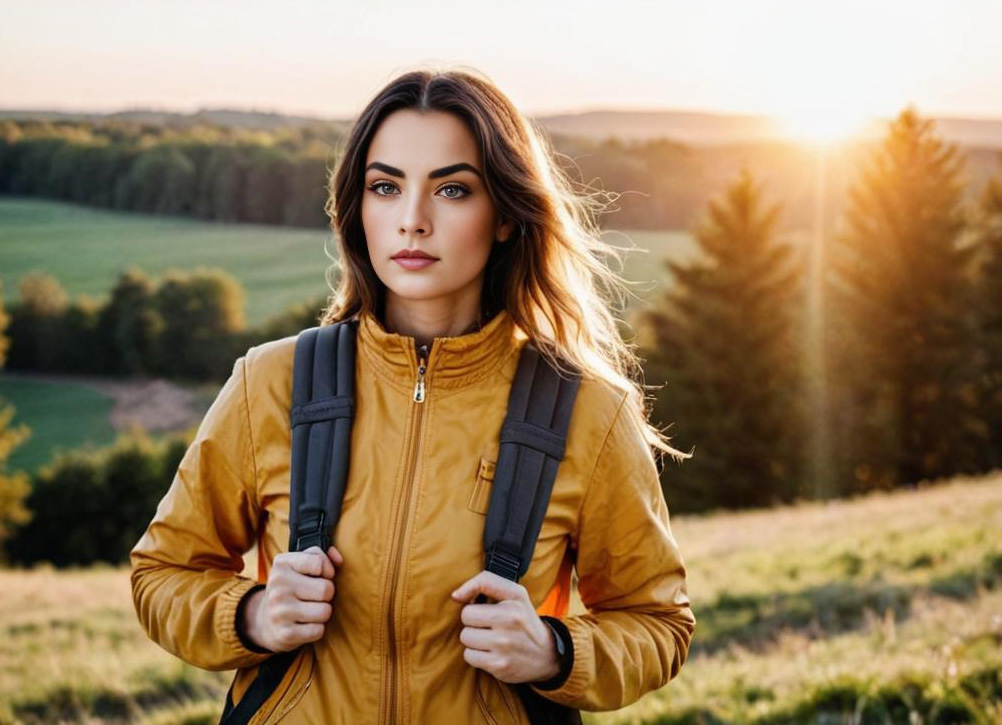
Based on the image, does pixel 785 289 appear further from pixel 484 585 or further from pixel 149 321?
pixel 149 321

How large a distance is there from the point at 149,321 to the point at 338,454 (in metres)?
51.0

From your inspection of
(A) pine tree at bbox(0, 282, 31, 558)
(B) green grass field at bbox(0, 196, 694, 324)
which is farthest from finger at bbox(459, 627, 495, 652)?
(B) green grass field at bbox(0, 196, 694, 324)

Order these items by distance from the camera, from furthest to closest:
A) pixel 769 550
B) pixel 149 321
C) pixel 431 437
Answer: pixel 149 321 < pixel 769 550 < pixel 431 437

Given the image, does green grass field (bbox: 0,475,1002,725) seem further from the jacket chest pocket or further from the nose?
the nose

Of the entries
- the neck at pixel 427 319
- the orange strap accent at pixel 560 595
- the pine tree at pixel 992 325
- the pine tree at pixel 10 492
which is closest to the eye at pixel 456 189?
→ the neck at pixel 427 319

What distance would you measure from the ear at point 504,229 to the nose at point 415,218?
0.92 ft

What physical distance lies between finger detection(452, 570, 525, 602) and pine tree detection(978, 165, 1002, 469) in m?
31.9

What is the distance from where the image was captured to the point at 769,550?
37.7ft

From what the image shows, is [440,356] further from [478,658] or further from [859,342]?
[859,342]

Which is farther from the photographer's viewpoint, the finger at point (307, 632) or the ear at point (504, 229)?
the ear at point (504, 229)

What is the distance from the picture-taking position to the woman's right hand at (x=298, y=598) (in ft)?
7.03

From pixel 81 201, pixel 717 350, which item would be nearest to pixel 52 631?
pixel 717 350

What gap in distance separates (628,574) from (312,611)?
2.76 feet

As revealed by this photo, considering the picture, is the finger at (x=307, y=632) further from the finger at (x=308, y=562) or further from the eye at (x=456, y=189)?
the eye at (x=456, y=189)
